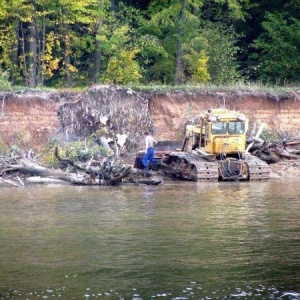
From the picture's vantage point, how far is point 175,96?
44.3 m

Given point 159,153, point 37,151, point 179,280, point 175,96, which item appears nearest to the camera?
point 179,280

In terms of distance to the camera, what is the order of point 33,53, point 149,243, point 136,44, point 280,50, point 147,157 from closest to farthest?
point 149,243, point 147,157, point 33,53, point 136,44, point 280,50

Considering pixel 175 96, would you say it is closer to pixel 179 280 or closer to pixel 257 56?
pixel 257 56

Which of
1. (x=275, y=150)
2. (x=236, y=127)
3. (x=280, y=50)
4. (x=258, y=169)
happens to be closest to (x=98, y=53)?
(x=280, y=50)

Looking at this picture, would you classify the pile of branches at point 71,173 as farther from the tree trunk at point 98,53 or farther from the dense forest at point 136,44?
the tree trunk at point 98,53

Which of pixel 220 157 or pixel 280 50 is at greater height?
pixel 280 50

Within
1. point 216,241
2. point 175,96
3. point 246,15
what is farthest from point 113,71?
point 216,241

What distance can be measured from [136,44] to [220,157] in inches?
622

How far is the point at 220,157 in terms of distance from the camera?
3644 cm

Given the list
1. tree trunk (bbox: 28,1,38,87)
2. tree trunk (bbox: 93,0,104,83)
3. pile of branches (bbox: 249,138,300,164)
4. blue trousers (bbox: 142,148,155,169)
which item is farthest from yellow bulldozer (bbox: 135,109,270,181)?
tree trunk (bbox: 93,0,104,83)

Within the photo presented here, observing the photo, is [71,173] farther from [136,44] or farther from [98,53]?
[98,53]

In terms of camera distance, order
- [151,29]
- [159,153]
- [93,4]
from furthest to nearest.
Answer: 1. [151,29]
2. [93,4]
3. [159,153]

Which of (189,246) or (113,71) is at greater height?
(113,71)

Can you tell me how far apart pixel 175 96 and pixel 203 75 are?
7.18 metres
